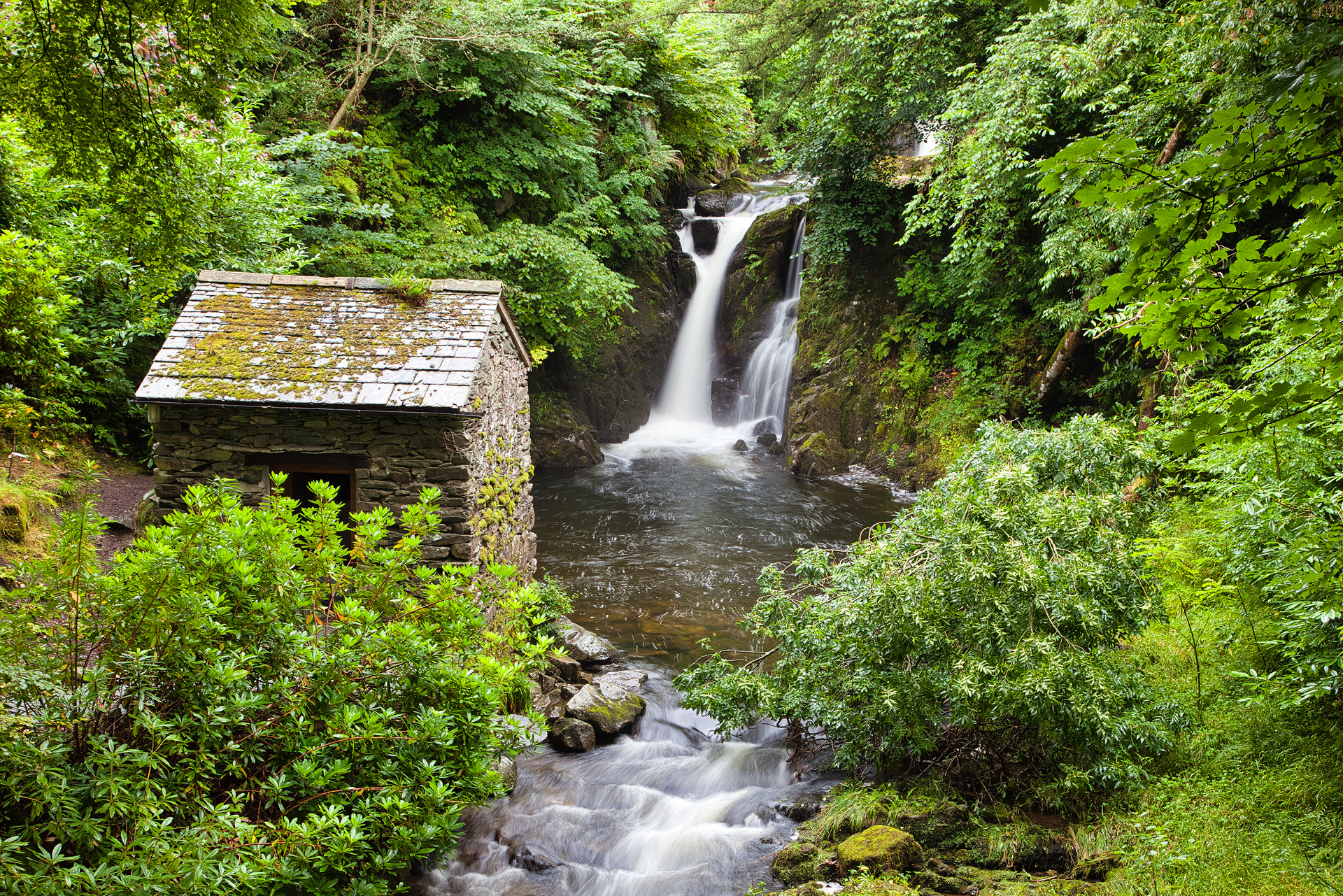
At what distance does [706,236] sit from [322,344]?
1571 centimetres

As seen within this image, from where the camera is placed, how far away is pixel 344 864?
124 inches

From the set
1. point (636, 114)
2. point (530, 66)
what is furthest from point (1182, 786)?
point (636, 114)

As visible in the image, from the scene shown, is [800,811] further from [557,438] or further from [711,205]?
[711,205]

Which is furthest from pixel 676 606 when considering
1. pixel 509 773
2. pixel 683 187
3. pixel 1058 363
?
pixel 683 187

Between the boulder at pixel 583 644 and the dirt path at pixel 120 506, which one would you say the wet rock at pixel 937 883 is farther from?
the dirt path at pixel 120 506

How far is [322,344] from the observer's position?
688 cm

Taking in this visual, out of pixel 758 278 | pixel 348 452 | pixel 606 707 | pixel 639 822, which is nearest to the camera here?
pixel 639 822

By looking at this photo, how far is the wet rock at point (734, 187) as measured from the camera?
22.8 m

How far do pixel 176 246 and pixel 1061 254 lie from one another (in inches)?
437

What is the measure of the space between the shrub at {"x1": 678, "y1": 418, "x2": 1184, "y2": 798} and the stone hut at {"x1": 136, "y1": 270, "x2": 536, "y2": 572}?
10.3 feet

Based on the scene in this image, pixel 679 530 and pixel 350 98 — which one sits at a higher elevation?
pixel 350 98

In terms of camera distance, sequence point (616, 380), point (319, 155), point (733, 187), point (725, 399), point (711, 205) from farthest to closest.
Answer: point (733, 187) < point (711, 205) < point (725, 399) < point (616, 380) < point (319, 155)

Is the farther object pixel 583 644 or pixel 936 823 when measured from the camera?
pixel 583 644

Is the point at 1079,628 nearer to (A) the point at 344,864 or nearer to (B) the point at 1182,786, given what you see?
(B) the point at 1182,786
